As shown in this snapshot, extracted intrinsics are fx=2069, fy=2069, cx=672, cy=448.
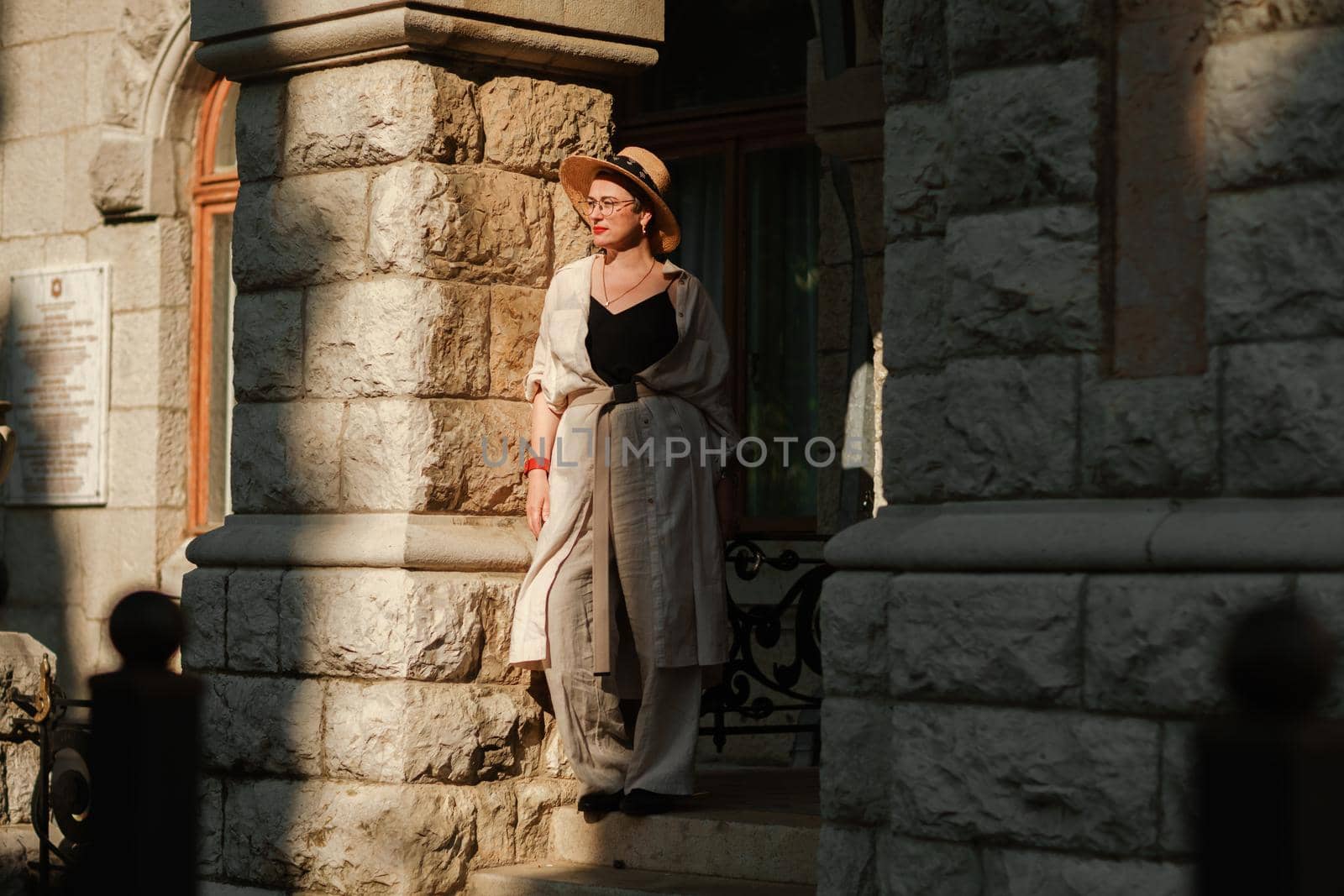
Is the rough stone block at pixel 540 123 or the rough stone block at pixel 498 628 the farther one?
the rough stone block at pixel 540 123

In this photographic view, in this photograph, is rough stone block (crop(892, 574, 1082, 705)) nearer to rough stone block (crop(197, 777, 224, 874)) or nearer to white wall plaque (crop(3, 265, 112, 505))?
rough stone block (crop(197, 777, 224, 874))

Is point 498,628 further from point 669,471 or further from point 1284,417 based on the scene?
point 1284,417

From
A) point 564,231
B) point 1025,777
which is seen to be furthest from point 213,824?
point 1025,777

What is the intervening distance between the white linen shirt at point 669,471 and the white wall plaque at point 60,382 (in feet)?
18.2

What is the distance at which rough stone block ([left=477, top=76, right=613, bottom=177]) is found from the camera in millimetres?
7371

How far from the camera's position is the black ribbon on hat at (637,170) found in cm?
702

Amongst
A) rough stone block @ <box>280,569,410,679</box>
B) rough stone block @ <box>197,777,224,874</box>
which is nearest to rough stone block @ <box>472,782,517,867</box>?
rough stone block @ <box>280,569,410,679</box>

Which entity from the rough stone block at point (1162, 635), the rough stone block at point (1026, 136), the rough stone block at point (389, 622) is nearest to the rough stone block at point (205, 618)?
the rough stone block at point (389, 622)

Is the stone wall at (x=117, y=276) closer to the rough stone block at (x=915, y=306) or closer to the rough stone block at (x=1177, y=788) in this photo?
the rough stone block at (x=915, y=306)

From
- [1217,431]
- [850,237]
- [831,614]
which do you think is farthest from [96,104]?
[1217,431]

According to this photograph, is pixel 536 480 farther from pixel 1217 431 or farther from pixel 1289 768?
pixel 1289 768

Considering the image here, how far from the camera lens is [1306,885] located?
2.71 metres

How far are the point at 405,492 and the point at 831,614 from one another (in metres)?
2.14

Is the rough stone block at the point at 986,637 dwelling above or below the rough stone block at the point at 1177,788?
above
